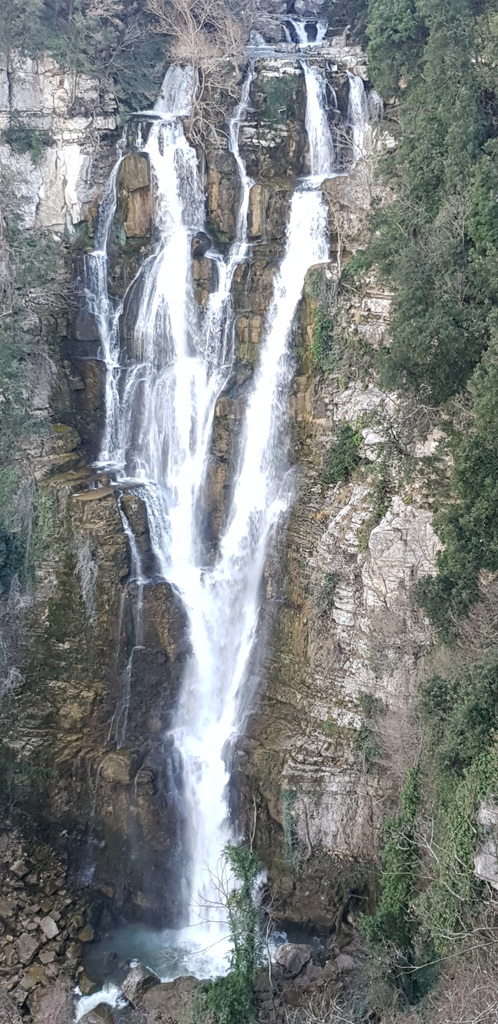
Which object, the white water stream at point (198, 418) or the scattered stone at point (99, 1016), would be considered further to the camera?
the white water stream at point (198, 418)

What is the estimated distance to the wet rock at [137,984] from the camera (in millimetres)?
20609

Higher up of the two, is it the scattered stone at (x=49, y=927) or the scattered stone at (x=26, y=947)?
the scattered stone at (x=49, y=927)

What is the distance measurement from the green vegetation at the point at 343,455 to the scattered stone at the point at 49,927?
43.6 feet

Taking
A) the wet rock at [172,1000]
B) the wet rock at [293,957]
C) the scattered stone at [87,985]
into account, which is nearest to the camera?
the wet rock at [172,1000]

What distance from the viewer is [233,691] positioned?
25.3 m

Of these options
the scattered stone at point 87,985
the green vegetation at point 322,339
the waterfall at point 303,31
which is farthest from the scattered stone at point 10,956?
the waterfall at point 303,31

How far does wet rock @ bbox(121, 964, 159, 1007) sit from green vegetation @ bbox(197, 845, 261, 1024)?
2.20 m

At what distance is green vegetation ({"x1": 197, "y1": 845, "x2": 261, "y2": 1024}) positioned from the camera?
18625 mm

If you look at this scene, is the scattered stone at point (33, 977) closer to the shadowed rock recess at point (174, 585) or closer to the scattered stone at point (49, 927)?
the shadowed rock recess at point (174, 585)

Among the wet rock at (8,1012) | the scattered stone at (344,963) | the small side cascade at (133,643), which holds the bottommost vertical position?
the wet rock at (8,1012)

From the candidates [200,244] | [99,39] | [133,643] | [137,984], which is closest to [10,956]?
[137,984]

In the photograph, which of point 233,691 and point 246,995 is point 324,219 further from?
point 246,995

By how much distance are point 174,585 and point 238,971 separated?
1022 centimetres

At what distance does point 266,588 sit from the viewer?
2528cm
